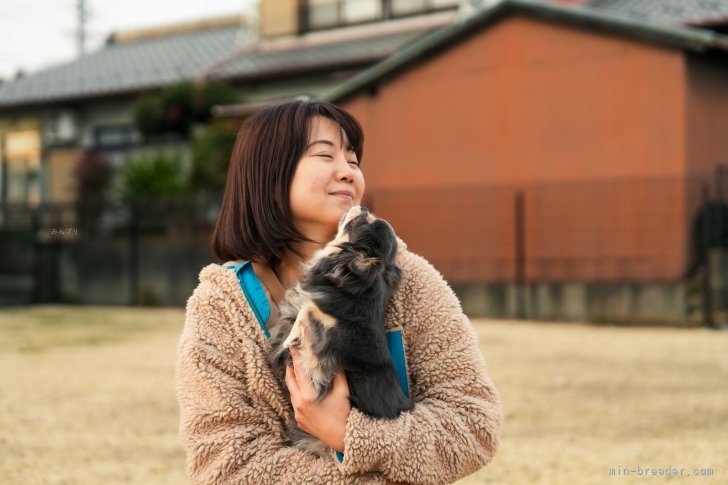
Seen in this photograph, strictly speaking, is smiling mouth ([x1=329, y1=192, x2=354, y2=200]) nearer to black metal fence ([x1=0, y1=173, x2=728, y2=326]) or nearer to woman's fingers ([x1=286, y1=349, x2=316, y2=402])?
woman's fingers ([x1=286, y1=349, x2=316, y2=402])

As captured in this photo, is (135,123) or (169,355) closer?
(169,355)

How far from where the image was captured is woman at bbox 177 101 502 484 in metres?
1.94

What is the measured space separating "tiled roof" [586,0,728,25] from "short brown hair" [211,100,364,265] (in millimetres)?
14428

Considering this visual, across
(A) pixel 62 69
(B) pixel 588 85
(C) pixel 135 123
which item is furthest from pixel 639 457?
(A) pixel 62 69

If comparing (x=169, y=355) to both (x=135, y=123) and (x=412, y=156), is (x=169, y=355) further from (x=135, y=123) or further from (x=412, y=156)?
(x=135, y=123)

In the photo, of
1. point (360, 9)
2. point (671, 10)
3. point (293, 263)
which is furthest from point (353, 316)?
point (360, 9)

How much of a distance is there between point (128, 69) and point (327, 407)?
78.5 ft

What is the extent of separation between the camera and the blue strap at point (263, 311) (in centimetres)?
203

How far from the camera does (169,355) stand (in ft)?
32.5

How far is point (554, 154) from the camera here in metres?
14.4

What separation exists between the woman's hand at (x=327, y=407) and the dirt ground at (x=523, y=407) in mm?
2749

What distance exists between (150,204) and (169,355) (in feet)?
26.9

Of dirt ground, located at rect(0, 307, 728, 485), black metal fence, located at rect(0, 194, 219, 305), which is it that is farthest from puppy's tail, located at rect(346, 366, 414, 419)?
black metal fence, located at rect(0, 194, 219, 305)

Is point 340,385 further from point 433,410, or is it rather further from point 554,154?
point 554,154
